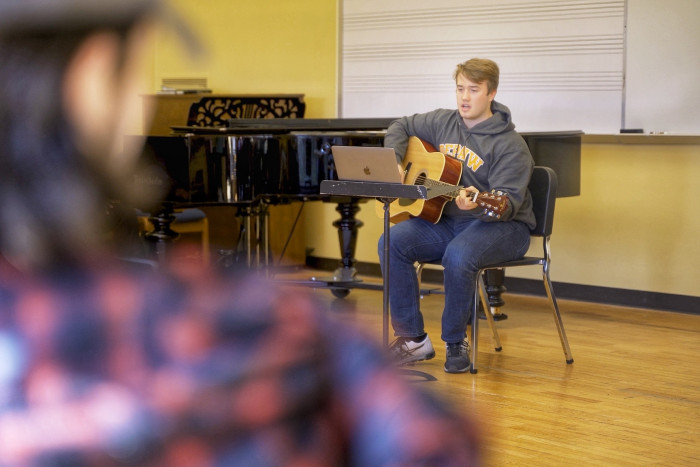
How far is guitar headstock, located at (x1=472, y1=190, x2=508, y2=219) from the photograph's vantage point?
11.9 feet

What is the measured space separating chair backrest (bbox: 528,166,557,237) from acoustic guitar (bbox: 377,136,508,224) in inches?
13.2

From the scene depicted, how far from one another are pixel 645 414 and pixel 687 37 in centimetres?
253

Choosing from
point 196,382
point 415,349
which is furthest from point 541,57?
point 196,382

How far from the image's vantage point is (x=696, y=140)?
201 inches

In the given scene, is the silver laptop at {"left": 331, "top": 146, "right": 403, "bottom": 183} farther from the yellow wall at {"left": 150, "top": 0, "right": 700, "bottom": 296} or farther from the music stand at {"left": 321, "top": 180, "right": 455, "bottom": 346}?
the yellow wall at {"left": 150, "top": 0, "right": 700, "bottom": 296}

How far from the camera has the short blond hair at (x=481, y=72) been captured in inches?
153

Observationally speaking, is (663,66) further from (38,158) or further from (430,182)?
(38,158)

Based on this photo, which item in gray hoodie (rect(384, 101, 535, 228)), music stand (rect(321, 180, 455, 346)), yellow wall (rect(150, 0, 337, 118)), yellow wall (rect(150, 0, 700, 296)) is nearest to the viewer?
music stand (rect(321, 180, 455, 346))

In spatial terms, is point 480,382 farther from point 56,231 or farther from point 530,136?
point 56,231

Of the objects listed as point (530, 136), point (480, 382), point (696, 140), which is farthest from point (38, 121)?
point (696, 140)

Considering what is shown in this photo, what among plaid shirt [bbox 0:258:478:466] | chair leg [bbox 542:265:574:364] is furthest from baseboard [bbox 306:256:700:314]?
plaid shirt [bbox 0:258:478:466]

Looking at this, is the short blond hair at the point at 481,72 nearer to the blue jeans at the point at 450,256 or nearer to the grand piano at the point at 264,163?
the blue jeans at the point at 450,256

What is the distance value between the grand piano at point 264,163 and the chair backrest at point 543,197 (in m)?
0.59

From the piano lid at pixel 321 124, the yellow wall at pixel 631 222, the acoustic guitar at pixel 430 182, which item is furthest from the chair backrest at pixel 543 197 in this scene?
the yellow wall at pixel 631 222
